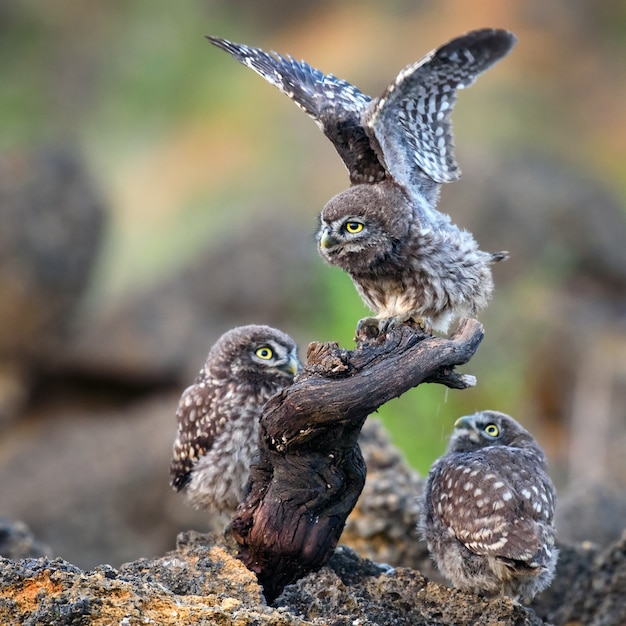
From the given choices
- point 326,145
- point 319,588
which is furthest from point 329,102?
point 326,145

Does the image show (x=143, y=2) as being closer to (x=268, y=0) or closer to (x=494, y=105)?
(x=268, y=0)

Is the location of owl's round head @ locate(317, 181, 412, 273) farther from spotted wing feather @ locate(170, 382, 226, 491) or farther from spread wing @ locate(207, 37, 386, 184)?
spotted wing feather @ locate(170, 382, 226, 491)

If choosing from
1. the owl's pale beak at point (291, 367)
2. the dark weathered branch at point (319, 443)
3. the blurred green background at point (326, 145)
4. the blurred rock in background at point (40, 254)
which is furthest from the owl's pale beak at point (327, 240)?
the blurred rock in background at point (40, 254)

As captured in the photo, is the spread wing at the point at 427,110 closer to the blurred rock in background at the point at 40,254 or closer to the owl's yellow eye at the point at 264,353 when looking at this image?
the owl's yellow eye at the point at 264,353

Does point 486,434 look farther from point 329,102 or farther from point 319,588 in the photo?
point 329,102

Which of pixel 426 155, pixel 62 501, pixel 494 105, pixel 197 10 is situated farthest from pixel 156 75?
pixel 426 155

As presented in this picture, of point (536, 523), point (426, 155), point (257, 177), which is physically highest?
point (257, 177)

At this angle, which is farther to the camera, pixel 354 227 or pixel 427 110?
pixel 427 110

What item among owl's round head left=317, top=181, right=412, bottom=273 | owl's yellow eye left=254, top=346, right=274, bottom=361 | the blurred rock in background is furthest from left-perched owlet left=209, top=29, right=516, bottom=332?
the blurred rock in background
